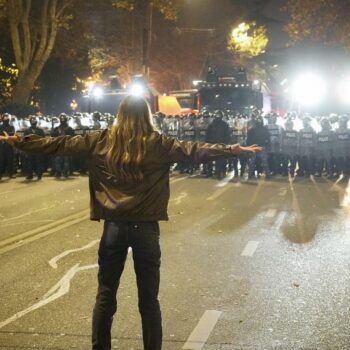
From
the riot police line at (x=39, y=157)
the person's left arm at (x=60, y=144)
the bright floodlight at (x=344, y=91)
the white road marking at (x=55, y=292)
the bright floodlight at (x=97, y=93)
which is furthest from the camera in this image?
the bright floodlight at (x=344, y=91)

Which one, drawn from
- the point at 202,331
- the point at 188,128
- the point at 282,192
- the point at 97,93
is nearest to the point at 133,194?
the point at 202,331

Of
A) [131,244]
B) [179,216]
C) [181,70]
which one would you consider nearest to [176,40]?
[181,70]

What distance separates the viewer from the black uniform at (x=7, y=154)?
60.2 feet

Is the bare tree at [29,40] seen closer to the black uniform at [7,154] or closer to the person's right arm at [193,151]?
the black uniform at [7,154]

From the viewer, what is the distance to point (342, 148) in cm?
1950

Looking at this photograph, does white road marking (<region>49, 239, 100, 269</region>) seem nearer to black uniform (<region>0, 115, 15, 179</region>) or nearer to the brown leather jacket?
the brown leather jacket

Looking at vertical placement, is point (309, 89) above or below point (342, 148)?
above

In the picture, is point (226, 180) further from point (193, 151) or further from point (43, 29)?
point (193, 151)

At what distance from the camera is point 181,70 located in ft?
191

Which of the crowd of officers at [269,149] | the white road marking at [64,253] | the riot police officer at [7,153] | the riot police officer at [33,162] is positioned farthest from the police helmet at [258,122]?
the white road marking at [64,253]

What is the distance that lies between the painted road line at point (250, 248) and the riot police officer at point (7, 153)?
34.0ft

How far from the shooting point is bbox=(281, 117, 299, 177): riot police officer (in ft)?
65.3

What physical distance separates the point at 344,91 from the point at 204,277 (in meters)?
29.4

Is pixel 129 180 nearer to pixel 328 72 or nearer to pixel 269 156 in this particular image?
pixel 269 156
